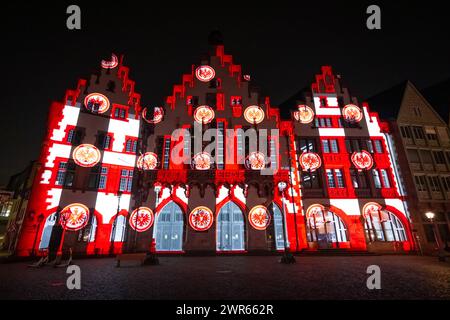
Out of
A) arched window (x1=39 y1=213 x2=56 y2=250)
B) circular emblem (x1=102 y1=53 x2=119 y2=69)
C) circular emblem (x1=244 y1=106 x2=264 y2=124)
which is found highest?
circular emblem (x1=102 y1=53 x2=119 y2=69)

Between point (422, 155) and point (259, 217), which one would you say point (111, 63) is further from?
point (422, 155)

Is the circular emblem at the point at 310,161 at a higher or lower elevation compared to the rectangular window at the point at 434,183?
higher

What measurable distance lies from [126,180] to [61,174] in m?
5.58

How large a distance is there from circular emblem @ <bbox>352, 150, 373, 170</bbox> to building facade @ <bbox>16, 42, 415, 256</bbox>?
13cm

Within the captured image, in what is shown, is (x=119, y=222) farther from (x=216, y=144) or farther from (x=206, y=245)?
(x=216, y=144)

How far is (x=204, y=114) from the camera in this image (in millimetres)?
22516

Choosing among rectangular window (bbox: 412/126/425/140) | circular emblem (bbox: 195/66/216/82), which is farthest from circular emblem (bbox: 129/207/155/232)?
rectangular window (bbox: 412/126/425/140)

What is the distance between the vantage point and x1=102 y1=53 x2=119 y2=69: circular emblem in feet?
80.8

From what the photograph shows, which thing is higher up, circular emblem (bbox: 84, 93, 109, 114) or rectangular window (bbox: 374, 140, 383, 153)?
circular emblem (bbox: 84, 93, 109, 114)

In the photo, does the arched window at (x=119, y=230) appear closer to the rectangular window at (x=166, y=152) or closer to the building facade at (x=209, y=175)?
the building facade at (x=209, y=175)

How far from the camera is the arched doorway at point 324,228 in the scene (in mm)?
20328

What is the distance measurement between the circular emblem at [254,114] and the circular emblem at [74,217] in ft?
59.8

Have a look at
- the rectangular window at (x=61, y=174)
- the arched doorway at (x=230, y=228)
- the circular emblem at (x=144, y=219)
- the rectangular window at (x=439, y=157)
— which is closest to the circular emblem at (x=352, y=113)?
the rectangular window at (x=439, y=157)

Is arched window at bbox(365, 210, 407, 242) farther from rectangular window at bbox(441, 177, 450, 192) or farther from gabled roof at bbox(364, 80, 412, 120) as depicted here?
gabled roof at bbox(364, 80, 412, 120)
